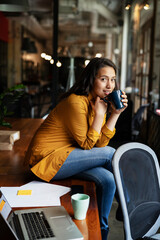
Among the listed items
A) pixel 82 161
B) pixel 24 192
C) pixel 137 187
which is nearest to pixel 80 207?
pixel 137 187

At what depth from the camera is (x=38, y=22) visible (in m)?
7.59

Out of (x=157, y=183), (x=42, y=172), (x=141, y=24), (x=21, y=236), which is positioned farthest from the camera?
(x=141, y=24)

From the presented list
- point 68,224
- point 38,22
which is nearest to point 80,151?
point 68,224

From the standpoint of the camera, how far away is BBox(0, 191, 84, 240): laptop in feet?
3.28

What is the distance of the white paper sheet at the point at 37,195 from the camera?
1.30 m

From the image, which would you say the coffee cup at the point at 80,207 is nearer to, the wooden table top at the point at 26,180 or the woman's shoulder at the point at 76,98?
the wooden table top at the point at 26,180

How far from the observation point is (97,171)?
167cm

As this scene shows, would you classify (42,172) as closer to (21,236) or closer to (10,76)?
(21,236)

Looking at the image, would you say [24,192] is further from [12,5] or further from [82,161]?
[12,5]

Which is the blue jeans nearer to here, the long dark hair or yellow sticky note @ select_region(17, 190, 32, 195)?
yellow sticky note @ select_region(17, 190, 32, 195)

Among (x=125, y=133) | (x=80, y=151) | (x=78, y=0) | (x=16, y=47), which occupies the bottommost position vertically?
(x=125, y=133)

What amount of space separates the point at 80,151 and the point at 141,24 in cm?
523

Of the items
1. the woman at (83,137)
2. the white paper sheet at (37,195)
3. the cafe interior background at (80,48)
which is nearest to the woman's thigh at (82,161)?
the woman at (83,137)

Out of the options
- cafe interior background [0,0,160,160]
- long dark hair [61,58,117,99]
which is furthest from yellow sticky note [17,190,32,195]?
cafe interior background [0,0,160,160]
